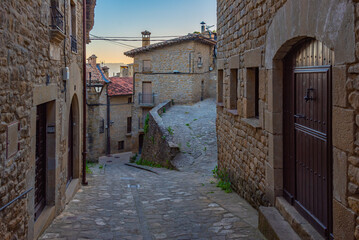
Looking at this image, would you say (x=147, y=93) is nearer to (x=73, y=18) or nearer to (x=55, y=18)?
(x=73, y=18)

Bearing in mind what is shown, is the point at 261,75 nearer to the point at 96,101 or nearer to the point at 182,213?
the point at 182,213

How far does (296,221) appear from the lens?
144 inches

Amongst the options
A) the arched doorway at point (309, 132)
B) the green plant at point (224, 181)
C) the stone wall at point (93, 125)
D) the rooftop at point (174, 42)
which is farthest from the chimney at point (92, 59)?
the arched doorway at point (309, 132)

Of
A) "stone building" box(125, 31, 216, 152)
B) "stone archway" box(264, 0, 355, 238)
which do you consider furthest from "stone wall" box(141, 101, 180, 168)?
"stone building" box(125, 31, 216, 152)

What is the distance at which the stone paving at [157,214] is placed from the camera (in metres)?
4.46

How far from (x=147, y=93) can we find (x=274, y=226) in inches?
908

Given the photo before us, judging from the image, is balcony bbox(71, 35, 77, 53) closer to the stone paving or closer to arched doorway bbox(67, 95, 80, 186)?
arched doorway bbox(67, 95, 80, 186)

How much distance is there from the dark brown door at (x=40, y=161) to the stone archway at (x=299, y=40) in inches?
118

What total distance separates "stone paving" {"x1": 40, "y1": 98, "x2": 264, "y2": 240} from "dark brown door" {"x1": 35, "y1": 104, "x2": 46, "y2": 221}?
358 millimetres

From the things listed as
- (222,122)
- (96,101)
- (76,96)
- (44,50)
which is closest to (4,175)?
(44,50)

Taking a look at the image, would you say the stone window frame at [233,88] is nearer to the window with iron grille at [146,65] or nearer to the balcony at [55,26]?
the balcony at [55,26]

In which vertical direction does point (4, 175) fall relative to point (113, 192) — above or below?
above

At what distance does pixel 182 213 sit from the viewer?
5438 mm

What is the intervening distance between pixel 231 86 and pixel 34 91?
3.79 metres
